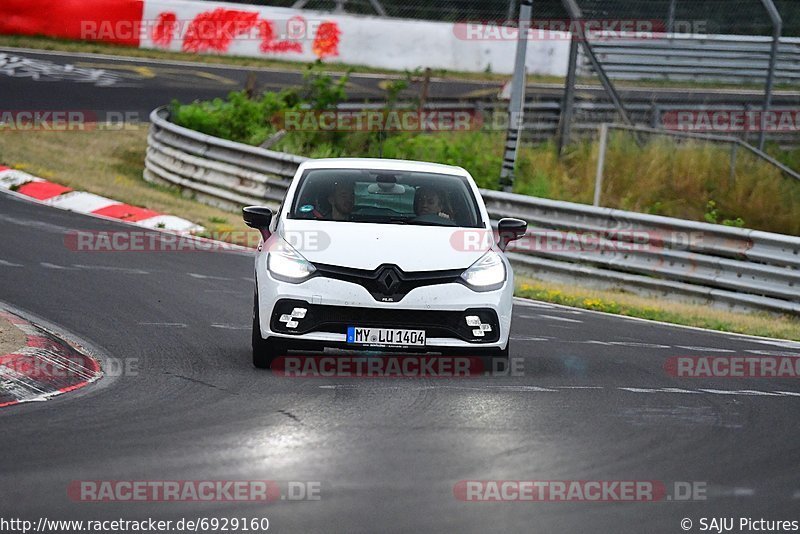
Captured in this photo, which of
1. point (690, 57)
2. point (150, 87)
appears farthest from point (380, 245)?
point (150, 87)

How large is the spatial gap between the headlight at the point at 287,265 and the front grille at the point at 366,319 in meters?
0.19

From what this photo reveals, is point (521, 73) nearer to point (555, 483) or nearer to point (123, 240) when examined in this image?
point (123, 240)

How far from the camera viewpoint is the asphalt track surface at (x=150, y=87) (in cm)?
2691

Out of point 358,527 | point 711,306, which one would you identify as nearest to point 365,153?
point 711,306

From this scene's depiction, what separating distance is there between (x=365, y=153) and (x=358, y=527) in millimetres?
18430

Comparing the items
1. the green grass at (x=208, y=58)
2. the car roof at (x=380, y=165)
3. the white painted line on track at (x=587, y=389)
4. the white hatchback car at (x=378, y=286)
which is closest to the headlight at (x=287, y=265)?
the white hatchback car at (x=378, y=286)

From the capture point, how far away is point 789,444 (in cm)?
808

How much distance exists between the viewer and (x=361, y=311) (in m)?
9.16

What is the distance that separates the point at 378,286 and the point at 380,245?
15.1 inches

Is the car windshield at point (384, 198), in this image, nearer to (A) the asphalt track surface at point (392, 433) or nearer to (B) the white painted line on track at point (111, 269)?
(A) the asphalt track surface at point (392, 433)

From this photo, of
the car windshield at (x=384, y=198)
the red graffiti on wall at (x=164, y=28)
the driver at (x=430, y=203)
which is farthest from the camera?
the red graffiti on wall at (x=164, y=28)

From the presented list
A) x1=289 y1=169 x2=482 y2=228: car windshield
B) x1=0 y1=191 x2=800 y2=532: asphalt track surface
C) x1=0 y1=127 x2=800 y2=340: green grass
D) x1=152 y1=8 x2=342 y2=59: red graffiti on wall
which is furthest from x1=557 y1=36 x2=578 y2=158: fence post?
x1=152 y1=8 x2=342 y2=59: red graffiti on wall

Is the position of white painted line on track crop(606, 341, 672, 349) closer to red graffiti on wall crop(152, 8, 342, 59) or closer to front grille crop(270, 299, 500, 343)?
front grille crop(270, 299, 500, 343)

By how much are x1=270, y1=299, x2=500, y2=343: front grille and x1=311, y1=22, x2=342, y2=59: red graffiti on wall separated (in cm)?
2595
